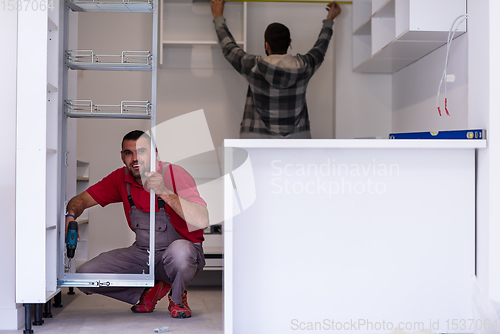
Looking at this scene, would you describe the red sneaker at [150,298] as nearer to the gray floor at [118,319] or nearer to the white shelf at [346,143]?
the gray floor at [118,319]

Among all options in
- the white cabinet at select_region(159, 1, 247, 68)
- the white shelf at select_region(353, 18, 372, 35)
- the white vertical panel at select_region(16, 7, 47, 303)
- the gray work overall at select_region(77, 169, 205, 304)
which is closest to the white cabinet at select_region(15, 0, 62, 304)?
the white vertical panel at select_region(16, 7, 47, 303)

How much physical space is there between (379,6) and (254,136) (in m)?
1.13

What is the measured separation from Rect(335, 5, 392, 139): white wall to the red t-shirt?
4.97 feet

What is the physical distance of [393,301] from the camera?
1923mm

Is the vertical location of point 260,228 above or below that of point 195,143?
below

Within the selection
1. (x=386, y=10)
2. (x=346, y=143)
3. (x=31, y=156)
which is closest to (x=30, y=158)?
(x=31, y=156)

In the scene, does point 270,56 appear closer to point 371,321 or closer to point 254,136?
point 254,136

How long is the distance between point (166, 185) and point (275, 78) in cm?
100

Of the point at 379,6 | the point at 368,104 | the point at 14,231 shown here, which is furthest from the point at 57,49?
Answer: the point at 368,104

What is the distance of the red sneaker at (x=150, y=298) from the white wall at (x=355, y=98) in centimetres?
176

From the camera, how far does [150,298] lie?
7.87 ft

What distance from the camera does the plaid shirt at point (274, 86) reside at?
2.95m

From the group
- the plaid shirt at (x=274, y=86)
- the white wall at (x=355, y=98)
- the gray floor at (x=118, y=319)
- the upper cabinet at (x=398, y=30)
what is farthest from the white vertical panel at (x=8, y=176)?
the white wall at (x=355, y=98)

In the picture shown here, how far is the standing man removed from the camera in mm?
2945
